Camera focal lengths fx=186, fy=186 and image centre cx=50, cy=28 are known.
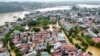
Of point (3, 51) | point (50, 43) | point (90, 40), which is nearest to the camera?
point (3, 51)

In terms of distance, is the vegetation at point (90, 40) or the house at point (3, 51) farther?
the vegetation at point (90, 40)

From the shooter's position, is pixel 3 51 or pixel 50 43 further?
pixel 50 43

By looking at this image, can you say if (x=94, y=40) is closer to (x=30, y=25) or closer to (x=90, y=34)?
(x=90, y=34)

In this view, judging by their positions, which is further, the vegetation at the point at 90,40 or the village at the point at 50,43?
the vegetation at the point at 90,40

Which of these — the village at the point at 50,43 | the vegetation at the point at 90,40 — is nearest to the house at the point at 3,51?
the village at the point at 50,43

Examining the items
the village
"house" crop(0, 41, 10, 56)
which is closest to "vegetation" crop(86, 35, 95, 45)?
the village

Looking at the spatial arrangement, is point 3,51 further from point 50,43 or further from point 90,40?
point 90,40

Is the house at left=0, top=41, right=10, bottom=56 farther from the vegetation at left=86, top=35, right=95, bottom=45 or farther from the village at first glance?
the vegetation at left=86, top=35, right=95, bottom=45

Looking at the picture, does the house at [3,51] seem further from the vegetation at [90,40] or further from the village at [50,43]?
the vegetation at [90,40]

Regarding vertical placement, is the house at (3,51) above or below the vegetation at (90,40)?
above

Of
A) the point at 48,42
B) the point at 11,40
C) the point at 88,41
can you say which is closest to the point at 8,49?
the point at 11,40

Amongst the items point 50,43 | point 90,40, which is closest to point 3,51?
point 50,43
